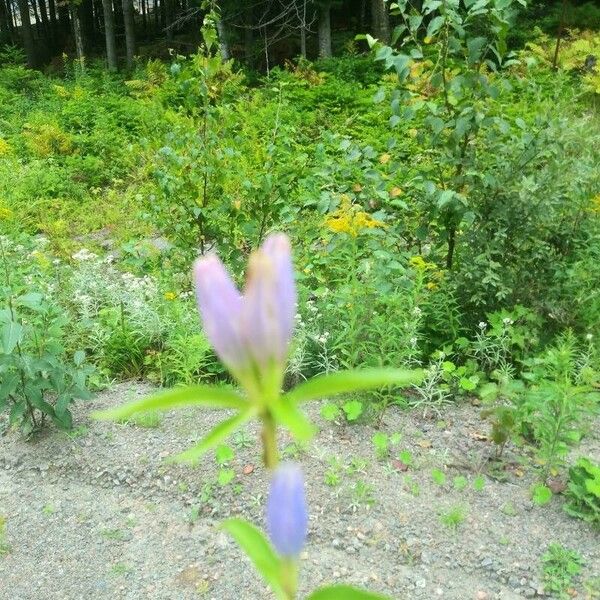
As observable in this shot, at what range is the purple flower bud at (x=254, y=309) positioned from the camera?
1.47 ft

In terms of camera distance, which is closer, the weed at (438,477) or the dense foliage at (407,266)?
the weed at (438,477)

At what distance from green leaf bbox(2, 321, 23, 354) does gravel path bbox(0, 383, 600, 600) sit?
0.68 metres

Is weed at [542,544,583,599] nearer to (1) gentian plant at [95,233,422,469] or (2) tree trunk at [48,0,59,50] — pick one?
(1) gentian plant at [95,233,422,469]

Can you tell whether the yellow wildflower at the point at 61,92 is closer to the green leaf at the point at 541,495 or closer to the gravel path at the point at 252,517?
the gravel path at the point at 252,517

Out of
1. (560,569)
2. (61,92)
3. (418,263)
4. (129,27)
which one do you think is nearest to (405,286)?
(418,263)

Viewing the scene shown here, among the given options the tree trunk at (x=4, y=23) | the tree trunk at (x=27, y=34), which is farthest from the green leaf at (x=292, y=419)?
the tree trunk at (x=4, y=23)

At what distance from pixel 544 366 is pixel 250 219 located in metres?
2.00

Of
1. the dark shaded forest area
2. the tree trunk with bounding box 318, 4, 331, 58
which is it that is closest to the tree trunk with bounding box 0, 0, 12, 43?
the dark shaded forest area

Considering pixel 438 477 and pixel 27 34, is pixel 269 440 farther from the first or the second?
pixel 27 34

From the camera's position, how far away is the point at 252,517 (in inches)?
109

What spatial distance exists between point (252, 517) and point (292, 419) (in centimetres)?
246

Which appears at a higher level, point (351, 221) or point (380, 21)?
point (380, 21)

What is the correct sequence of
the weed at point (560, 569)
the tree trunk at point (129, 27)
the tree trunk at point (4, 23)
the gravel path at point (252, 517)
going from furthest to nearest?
the tree trunk at point (4, 23)
the tree trunk at point (129, 27)
the gravel path at point (252, 517)
the weed at point (560, 569)

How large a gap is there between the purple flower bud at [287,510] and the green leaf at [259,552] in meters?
0.03
